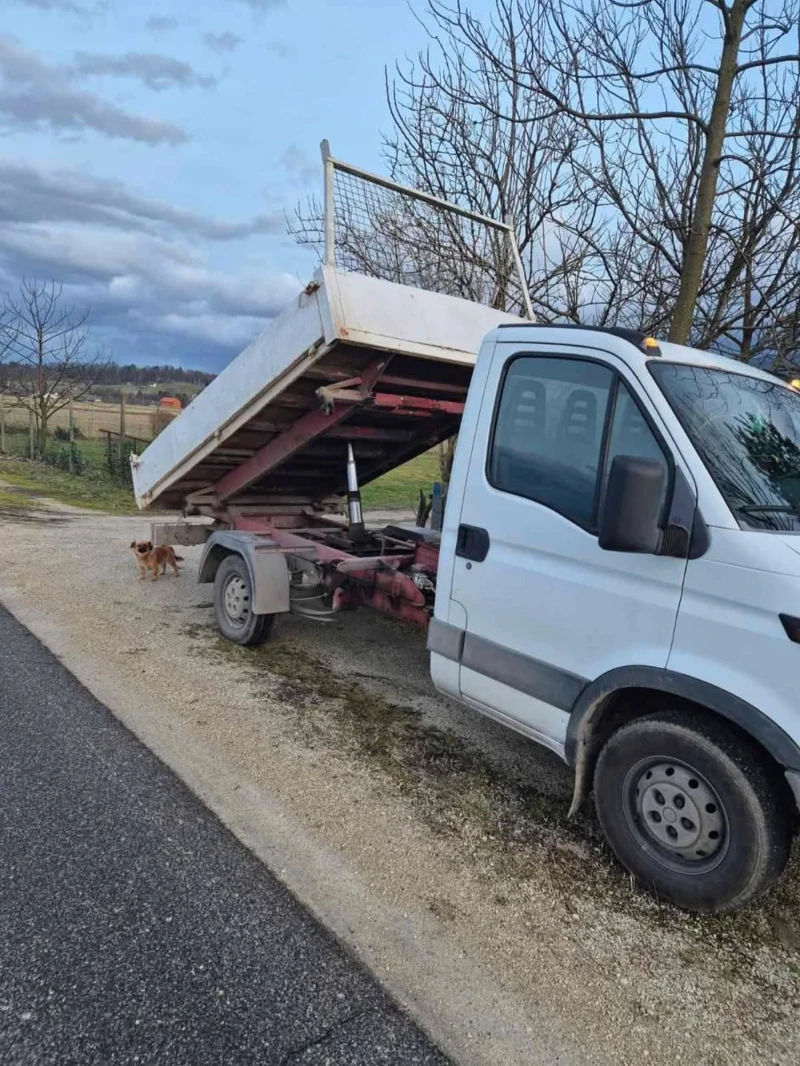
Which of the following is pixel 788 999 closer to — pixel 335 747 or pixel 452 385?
pixel 335 747

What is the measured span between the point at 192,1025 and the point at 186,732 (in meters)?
2.14

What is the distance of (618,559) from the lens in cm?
302

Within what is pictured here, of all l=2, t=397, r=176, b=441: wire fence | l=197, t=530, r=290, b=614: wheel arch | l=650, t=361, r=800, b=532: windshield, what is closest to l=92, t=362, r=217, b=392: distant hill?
l=2, t=397, r=176, b=441: wire fence

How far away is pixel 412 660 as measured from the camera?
6062 millimetres

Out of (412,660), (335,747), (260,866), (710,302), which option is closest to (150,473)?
(412,660)

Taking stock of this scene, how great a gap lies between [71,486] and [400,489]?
880cm

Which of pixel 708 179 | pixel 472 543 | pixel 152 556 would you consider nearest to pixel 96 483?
pixel 152 556

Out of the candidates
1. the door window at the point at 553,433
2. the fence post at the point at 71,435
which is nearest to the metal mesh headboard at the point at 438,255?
the door window at the point at 553,433

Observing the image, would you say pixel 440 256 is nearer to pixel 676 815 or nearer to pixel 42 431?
pixel 676 815

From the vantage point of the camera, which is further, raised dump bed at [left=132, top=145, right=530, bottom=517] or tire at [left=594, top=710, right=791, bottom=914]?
raised dump bed at [left=132, top=145, right=530, bottom=517]

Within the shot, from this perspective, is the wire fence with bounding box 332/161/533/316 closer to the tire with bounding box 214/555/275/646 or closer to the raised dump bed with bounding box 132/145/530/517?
the raised dump bed with bounding box 132/145/530/517

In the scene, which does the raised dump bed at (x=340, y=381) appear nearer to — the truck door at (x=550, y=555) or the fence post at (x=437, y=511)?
the fence post at (x=437, y=511)

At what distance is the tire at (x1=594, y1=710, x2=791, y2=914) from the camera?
268 centimetres

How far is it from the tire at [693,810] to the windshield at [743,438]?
88cm
